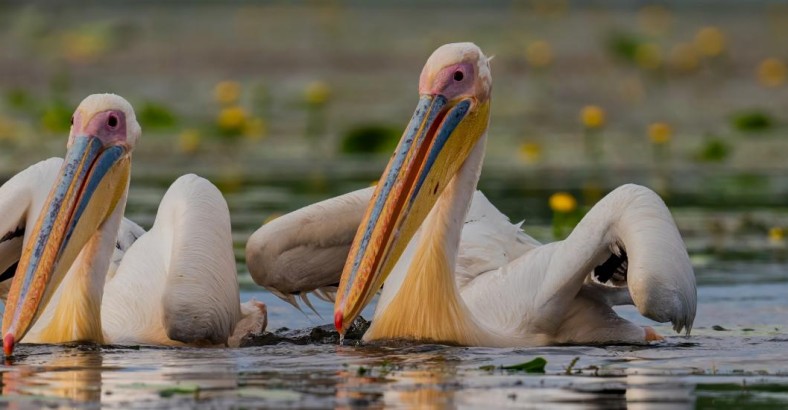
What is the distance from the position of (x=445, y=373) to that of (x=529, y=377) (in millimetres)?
263

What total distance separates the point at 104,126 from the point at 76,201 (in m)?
0.29

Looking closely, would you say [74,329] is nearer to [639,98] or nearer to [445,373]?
[445,373]

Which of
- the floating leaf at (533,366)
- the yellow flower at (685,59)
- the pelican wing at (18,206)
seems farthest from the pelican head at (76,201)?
the yellow flower at (685,59)

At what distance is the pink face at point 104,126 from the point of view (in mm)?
6293

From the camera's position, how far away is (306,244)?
22.4 ft

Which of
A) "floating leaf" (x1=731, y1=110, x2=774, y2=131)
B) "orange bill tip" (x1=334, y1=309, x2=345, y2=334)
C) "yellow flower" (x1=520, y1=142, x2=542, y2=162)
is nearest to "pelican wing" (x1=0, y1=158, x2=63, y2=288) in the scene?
"orange bill tip" (x1=334, y1=309, x2=345, y2=334)

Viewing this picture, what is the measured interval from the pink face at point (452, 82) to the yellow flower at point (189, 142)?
22.8 feet

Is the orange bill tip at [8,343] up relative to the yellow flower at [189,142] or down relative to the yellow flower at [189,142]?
down

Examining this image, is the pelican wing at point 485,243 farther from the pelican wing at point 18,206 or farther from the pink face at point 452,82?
the pelican wing at point 18,206

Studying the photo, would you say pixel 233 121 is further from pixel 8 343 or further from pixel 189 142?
pixel 8 343

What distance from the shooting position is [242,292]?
26.5ft

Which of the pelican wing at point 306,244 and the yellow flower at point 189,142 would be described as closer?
the pelican wing at point 306,244

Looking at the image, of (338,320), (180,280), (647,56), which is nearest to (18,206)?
(180,280)

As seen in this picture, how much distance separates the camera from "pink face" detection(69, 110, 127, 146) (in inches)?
248
